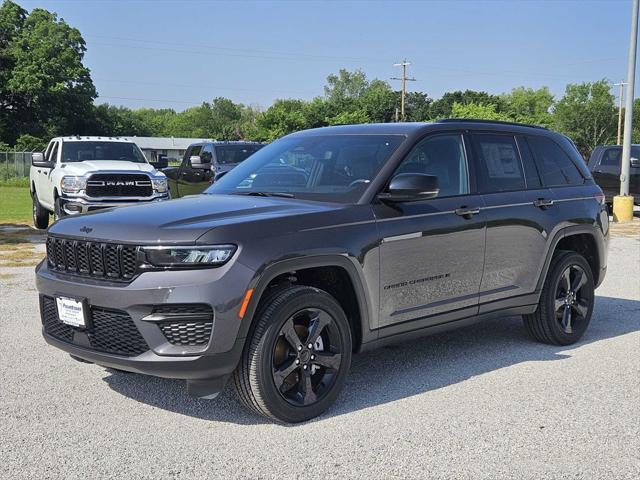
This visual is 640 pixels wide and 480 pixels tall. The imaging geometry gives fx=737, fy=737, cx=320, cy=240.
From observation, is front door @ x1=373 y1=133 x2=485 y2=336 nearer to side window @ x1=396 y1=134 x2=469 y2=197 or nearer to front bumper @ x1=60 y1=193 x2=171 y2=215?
side window @ x1=396 y1=134 x2=469 y2=197

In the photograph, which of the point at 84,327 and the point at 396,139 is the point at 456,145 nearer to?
the point at 396,139

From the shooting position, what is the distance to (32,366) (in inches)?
214

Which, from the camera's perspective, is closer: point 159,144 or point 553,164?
point 553,164

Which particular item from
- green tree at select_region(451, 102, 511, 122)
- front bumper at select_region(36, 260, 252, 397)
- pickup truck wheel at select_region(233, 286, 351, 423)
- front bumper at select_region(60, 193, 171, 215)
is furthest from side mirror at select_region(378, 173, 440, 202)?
green tree at select_region(451, 102, 511, 122)

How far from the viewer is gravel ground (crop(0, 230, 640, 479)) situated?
3.73 meters

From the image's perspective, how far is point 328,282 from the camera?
4699 millimetres

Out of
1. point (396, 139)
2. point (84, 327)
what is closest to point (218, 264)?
point (84, 327)

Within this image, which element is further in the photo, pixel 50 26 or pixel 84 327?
pixel 50 26

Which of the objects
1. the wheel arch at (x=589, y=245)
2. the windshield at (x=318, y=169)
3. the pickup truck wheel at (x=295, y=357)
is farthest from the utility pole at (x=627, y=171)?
the pickup truck wheel at (x=295, y=357)

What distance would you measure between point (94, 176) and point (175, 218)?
29.4ft

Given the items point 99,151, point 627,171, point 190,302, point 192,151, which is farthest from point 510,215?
point 627,171

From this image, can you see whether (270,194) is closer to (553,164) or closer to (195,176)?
(553,164)

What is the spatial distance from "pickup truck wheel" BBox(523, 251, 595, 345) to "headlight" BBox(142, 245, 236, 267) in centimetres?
323

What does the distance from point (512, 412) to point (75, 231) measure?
2.90 meters
